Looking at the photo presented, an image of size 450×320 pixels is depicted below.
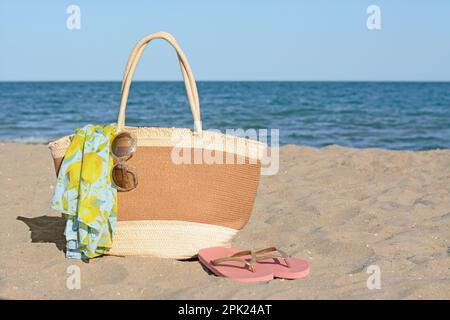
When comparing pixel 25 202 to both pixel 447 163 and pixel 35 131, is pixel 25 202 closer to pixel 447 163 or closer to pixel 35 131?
pixel 447 163

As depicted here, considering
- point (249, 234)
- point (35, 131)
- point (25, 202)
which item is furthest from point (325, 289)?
point (35, 131)

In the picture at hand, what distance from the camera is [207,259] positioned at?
107 inches

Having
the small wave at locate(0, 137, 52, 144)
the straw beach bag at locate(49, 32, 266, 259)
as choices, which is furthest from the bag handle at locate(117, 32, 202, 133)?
the small wave at locate(0, 137, 52, 144)

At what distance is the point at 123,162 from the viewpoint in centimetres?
275

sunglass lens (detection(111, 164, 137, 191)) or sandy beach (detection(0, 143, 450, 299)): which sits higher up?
sunglass lens (detection(111, 164, 137, 191))

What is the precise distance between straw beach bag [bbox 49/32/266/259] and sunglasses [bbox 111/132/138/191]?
0.10 ft

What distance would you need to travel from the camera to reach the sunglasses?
2.73m

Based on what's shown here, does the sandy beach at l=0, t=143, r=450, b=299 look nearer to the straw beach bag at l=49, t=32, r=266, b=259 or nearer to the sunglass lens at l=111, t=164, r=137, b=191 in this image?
the straw beach bag at l=49, t=32, r=266, b=259

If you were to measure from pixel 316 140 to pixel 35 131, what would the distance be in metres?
5.62

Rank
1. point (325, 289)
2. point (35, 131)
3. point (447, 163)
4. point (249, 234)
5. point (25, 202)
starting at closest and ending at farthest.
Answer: point (325, 289)
point (249, 234)
point (25, 202)
point (447, 163)
point (35, 131)

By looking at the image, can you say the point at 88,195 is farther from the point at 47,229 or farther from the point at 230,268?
the point at 47,229

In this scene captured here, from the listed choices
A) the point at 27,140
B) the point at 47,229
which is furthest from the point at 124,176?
the point at 27,140
